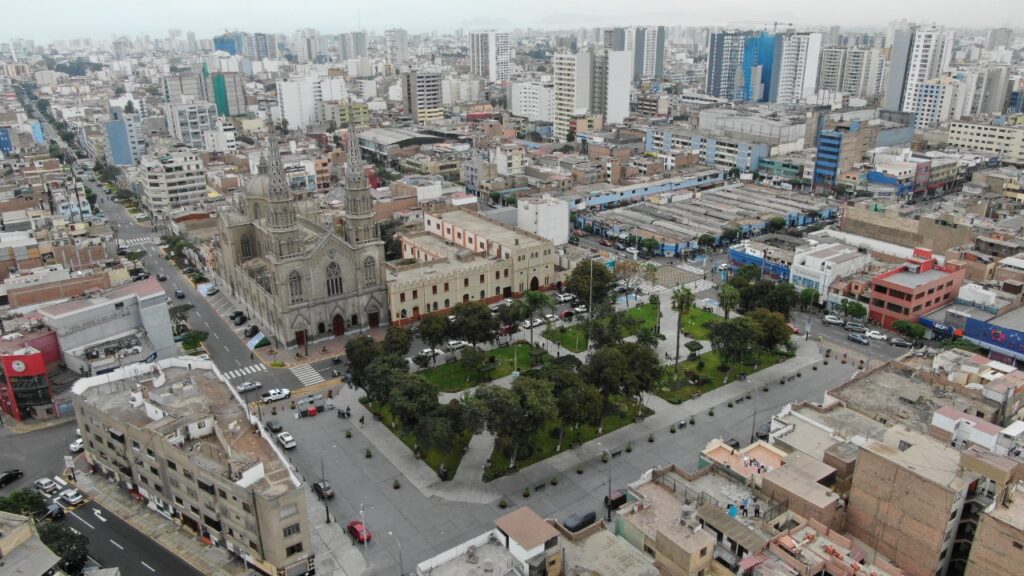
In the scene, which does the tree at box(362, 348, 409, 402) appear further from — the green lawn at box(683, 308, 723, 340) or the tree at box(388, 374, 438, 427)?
the green lawn at box(683, 308, 723, 340)

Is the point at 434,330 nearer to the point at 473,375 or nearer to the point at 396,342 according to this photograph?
the point at 396,342

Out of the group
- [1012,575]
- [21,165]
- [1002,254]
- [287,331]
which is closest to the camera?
[1012,575]

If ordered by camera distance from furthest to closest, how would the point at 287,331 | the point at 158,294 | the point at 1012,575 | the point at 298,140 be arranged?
the point at 298,140, the point at 287,331, the point at 158,294, the point at 1012,575

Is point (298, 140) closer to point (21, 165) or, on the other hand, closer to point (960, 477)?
point (21, 165)

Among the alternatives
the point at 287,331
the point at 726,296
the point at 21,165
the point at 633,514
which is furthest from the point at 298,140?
the point at 633,514

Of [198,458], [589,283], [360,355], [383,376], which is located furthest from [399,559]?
[589,283]

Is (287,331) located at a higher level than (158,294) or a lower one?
lower
